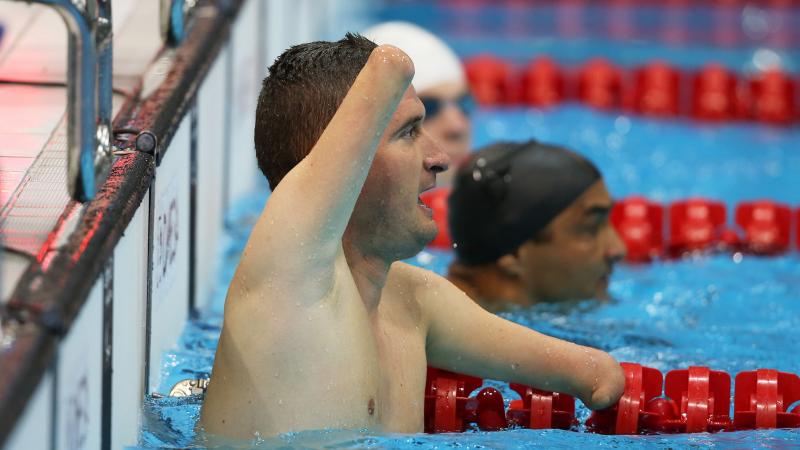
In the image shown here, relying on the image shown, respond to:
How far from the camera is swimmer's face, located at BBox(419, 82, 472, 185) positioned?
13.7ft

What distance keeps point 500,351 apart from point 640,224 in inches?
80.1

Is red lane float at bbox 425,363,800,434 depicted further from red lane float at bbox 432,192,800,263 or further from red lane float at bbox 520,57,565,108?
red lane float at bbox 520,57,565,108

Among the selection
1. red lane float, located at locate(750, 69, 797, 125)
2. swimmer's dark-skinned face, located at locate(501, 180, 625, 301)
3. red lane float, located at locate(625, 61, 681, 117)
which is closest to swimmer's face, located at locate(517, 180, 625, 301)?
swimmer's dark-skinned face, located at locate(501, 180, 625, 301)

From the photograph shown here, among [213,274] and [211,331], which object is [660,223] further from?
[211,331]

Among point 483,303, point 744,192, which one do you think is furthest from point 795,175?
point 483,303

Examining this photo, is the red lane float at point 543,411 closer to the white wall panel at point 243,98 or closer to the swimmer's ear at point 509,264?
the swimmer's ear at point 509,264

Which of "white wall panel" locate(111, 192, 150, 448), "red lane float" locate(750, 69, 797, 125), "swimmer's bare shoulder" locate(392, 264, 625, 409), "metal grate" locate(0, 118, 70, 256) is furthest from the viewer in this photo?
"red lane float" locate(750, 69, 797, 125)

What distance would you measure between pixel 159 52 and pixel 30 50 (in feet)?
1.05

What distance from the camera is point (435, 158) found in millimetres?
1950

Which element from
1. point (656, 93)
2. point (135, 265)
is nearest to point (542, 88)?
point (656, 93)

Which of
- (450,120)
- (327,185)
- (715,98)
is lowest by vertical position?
(327,185)

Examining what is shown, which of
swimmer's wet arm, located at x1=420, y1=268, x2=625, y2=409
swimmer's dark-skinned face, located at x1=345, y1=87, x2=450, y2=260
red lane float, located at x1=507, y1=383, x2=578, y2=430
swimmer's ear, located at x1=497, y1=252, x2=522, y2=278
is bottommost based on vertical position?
red lane float, located at x1=507, y1=383, x2=578, y2=430

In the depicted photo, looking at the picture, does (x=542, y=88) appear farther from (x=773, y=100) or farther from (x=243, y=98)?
(x=243, y=98)

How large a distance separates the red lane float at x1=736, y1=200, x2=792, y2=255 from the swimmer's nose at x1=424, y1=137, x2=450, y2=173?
238 cm
